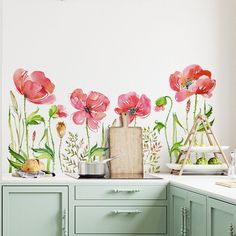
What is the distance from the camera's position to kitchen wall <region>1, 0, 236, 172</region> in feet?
14.8

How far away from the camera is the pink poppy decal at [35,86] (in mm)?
4465

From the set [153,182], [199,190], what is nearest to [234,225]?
[199,190]

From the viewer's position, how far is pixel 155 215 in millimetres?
3996

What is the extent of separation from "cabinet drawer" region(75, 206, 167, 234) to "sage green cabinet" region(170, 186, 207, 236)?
165 mm

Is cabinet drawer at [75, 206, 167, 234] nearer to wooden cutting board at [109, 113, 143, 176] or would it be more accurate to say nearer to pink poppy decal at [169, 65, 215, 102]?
wooden cutting board at [109, 113, 143, 176]

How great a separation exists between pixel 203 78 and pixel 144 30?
0.55m

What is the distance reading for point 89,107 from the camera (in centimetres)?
454

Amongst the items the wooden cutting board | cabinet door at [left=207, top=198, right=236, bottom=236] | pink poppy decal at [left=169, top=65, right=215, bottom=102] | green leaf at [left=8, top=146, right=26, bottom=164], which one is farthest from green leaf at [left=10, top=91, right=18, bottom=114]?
cabinet door at [left=207, top=198, right=236, bottom=236]

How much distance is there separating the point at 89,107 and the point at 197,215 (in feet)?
4.84

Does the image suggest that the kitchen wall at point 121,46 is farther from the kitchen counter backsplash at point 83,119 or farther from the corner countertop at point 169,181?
the corner countertop at point 169,181

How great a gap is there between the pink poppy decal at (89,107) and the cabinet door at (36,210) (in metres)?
0.72

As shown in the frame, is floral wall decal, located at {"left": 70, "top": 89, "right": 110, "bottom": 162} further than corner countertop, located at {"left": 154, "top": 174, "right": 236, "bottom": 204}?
Yes

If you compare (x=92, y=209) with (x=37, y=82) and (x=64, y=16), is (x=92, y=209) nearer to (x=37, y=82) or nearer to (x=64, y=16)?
(x=37, y=82)

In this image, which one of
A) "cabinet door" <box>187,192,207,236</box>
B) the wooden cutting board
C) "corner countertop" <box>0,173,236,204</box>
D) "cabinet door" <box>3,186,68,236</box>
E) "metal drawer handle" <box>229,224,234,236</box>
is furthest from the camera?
the wooden cutting board
